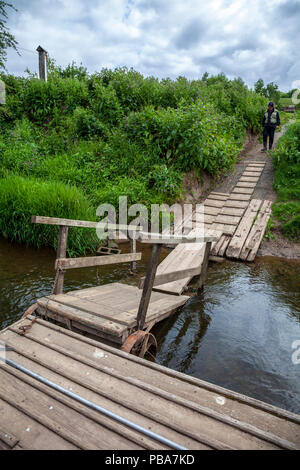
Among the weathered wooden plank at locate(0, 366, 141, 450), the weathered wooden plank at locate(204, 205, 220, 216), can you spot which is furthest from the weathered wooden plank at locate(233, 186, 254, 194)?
the weathered wooden plank at locate(0, 366, 141, 450)

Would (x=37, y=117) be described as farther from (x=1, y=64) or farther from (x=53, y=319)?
(x=53, y=319)

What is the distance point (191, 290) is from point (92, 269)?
2.00 metres

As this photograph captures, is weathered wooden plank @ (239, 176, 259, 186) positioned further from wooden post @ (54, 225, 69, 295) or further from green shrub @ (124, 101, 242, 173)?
wooden post @ (54, 225, 69, 295)

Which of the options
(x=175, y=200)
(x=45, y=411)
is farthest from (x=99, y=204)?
(x=45, y=411)

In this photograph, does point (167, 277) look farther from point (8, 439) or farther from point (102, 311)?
point (8, 439)

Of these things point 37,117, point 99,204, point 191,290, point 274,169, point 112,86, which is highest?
point 112,86

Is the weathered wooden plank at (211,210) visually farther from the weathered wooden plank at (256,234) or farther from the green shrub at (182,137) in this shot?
the green shrub at (182,137)

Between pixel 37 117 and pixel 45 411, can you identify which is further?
pixel 37 117

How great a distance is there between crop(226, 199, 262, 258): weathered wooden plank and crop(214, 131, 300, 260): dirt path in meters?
0.49

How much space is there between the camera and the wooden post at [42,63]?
15.2 m

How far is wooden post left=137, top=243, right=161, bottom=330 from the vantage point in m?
3.27

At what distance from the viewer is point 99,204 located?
26.8 ft

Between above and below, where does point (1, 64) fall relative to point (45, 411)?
above
